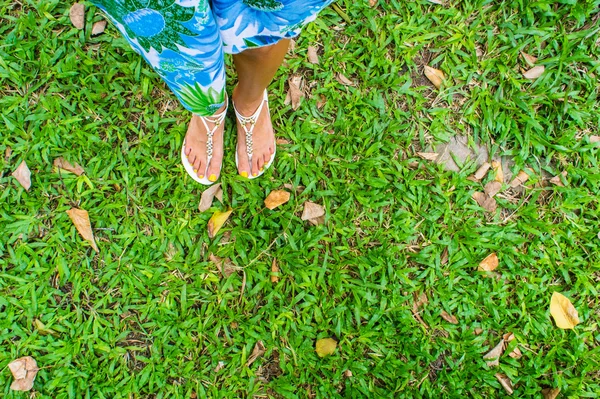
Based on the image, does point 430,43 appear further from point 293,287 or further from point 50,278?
point 50,278

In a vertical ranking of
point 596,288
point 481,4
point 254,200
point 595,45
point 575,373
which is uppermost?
point 481,4

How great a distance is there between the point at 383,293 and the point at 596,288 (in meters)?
1.05

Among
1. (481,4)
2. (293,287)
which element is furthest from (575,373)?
(481,4)

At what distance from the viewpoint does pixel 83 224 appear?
6.71 ft

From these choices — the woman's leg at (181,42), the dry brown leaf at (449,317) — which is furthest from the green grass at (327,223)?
the woman's leg at (181,42)

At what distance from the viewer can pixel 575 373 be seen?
2.08 m

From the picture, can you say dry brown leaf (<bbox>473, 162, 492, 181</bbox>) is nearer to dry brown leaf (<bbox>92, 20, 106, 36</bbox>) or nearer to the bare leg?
the bare leg

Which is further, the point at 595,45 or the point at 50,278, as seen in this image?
the point at 595,45

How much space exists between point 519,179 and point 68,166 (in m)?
2.22

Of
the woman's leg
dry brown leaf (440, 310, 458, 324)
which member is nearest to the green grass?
dry brown leaf (440, 310, 458, 324)

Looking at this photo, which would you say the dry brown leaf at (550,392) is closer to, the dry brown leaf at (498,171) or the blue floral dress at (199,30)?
the dry brown leaf at (498,171)

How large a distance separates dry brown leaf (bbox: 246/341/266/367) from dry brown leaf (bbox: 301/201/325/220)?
0.62m

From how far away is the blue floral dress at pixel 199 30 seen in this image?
0.91 meters

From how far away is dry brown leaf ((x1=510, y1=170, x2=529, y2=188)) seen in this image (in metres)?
2.23
